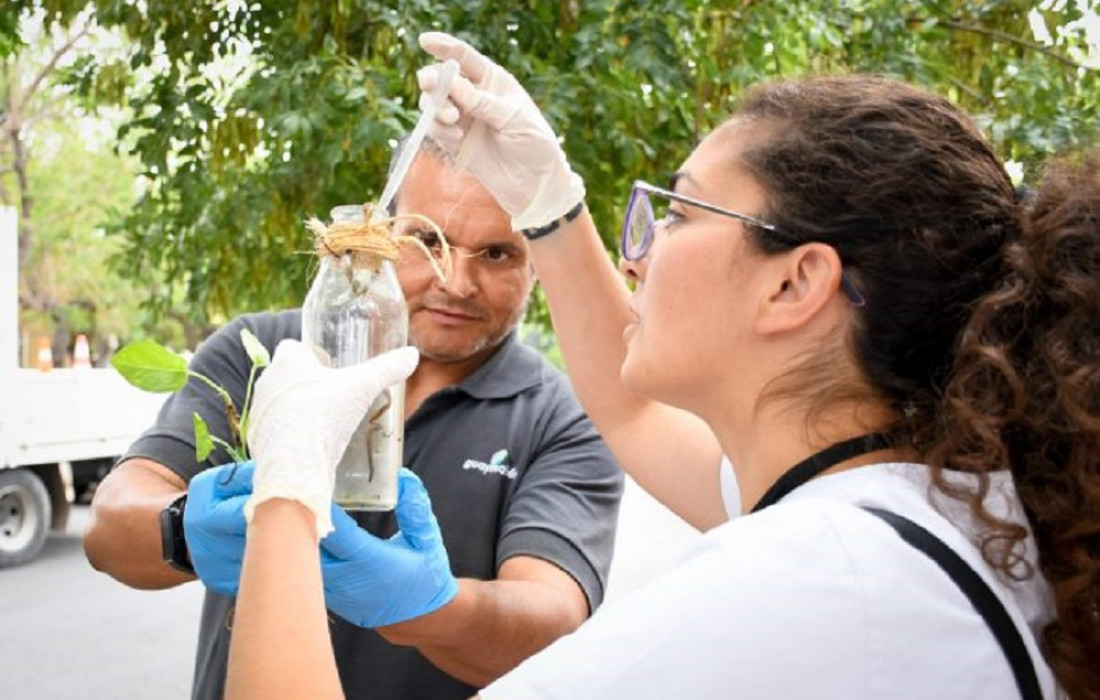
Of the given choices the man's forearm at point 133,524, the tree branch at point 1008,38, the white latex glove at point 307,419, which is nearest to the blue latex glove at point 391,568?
the white latex glove at point 307,419

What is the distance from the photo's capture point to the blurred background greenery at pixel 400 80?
13.9ft

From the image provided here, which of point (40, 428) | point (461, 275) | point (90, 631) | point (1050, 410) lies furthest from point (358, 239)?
point (40, 428)

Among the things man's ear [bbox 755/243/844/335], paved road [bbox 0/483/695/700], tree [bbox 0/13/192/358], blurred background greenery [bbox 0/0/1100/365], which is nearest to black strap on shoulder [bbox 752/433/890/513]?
man's ear [bbox 755/243/844/335]

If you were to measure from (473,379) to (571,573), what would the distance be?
0.50 meters

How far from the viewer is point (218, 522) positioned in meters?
1.82

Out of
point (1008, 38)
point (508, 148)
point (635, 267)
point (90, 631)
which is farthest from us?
point (90, 631)

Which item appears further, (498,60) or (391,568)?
(498,60)

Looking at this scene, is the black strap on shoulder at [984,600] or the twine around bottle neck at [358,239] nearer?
the black strap on shoulder at [984,600]

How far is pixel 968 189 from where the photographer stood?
64.6 inches

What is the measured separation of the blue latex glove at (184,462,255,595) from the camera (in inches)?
71.5

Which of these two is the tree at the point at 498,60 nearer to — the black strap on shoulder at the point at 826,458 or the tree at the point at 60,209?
the black strap on shoulder at the point at 826,458

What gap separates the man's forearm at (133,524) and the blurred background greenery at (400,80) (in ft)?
4.87

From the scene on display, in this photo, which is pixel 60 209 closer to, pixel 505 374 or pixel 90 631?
pixel 90 631

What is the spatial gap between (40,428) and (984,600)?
10.4 meters
